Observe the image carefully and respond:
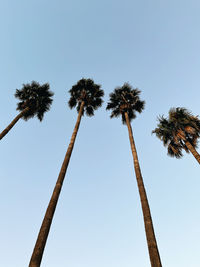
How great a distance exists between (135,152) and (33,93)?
16024mm

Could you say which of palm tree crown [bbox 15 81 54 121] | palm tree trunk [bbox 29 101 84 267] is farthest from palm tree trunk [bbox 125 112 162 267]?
palm tree crown [bbox 15 81 54 121]

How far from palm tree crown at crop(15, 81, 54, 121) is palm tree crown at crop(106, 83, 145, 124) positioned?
26.9ft

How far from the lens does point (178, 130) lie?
17656 millimetres

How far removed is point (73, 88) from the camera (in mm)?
20438

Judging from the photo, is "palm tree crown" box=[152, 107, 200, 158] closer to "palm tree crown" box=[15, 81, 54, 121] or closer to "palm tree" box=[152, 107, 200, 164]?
"palm tree" box=[152, 107, 200, 164]

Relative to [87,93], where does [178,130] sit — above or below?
below

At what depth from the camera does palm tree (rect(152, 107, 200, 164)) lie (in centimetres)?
1681

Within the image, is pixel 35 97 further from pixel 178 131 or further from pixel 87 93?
pixel 178 131

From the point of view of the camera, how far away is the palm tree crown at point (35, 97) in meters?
21.1

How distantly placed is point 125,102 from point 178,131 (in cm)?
659

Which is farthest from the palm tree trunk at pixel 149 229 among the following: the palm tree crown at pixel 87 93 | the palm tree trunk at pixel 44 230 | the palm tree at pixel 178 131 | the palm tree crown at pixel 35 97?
the palm tree crown at pixel 35 97

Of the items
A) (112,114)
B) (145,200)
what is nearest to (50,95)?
(112,114)

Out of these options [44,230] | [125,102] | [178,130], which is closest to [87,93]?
[125,102]

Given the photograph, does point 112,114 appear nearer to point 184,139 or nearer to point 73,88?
point 73,88
